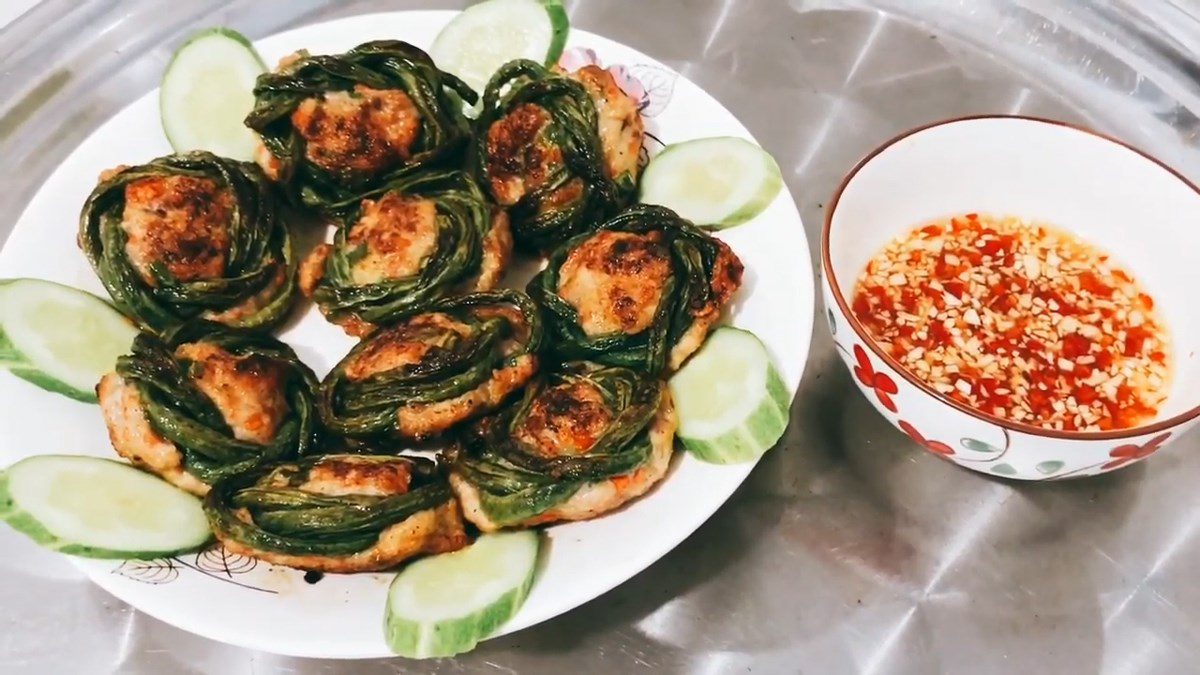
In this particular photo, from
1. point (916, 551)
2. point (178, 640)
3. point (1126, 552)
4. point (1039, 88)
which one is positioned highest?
point (1039, 88)

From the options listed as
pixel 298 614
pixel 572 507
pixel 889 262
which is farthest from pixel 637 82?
pixel 298 614

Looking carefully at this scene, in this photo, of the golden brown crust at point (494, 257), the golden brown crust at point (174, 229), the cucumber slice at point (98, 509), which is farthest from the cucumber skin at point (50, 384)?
the golden brown crust at point (494, 257)

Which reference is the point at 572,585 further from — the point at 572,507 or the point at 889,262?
the point at 889,262

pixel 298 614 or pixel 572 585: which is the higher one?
pixel 572 585

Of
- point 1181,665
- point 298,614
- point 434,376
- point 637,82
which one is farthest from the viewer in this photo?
point 637,82

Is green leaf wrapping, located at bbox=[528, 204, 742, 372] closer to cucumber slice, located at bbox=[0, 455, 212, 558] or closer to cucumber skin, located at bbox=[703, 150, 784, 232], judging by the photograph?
cucumber skin, located at bbox=[703, 150, 784, 232]

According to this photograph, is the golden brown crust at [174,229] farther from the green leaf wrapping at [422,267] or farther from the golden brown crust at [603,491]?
the golden brown crust at [603,491]

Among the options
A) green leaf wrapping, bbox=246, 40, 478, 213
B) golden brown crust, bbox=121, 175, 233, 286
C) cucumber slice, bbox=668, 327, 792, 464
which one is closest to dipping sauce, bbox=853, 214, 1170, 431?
cucumber slice, bbox=668, 327, 792, 464
